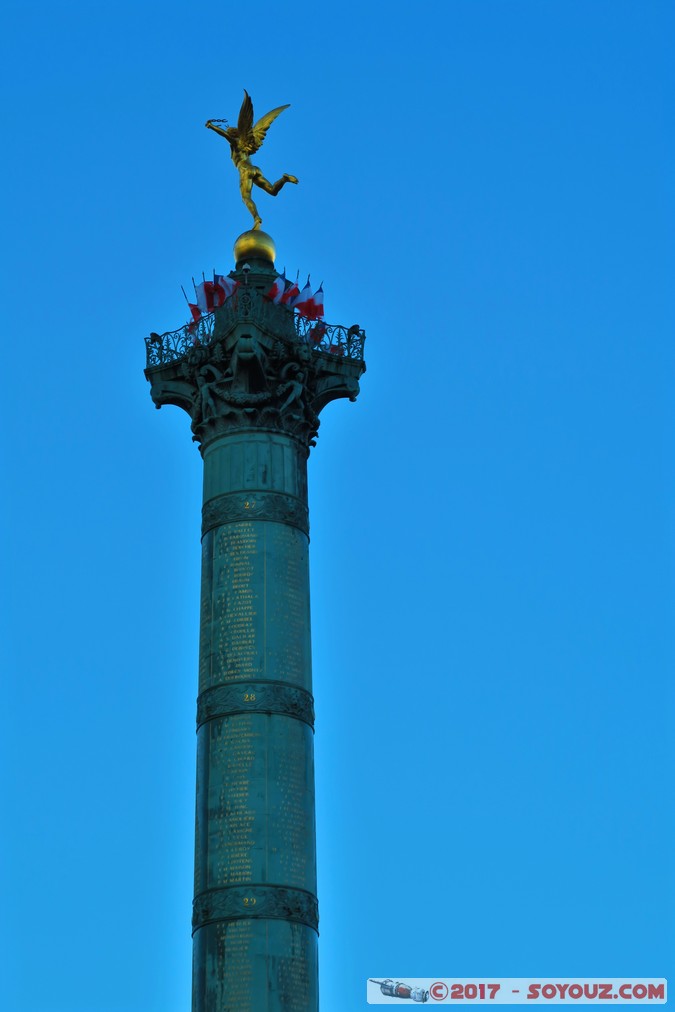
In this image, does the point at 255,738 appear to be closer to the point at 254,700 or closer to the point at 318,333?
the point at 254,700

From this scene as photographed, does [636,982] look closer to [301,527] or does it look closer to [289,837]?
[289,837]

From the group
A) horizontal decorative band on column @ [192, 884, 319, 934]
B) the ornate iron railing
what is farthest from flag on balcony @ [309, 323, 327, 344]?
horizontal decorative band on column @ [192, 884, 319, 934]

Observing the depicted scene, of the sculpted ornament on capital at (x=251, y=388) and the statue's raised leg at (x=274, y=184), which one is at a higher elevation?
the statue's raised leg at (x=274, y=184)

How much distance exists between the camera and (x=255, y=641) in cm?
5019

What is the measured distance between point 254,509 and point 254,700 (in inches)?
207

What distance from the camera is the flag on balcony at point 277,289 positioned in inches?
2173

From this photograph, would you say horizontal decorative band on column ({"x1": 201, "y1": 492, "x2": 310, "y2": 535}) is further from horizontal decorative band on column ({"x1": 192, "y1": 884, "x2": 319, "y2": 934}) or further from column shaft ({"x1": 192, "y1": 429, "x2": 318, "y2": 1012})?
horizontal decorative band on column ({"x1": 192, "y1": 884, "x2": 319, "y2": 934})

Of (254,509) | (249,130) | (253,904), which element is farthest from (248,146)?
(253,904)

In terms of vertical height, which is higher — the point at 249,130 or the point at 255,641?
the point at 249,130

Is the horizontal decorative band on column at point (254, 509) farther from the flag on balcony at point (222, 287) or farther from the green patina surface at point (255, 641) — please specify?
the flag on balcony at point (222, 287)

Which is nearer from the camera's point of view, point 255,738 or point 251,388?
point 255,738

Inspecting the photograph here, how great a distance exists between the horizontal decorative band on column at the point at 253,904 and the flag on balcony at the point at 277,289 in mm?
16159

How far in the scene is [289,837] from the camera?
158ft

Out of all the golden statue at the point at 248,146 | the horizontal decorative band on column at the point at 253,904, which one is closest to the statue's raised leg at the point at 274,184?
the golden statue at the point at 248,146
